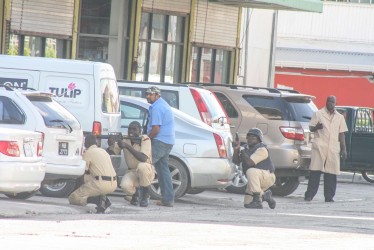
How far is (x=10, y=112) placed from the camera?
664 inches

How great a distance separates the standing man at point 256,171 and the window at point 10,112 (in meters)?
4.04

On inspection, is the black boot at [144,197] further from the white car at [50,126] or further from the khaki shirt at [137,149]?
the white car at [50,126]

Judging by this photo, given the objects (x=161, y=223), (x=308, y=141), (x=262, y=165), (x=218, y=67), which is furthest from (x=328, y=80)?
(x=161, y=223)

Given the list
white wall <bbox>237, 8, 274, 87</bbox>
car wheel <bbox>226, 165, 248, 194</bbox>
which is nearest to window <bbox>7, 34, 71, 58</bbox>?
car wheel <bbox>226, 165, 248, 194</bbox>

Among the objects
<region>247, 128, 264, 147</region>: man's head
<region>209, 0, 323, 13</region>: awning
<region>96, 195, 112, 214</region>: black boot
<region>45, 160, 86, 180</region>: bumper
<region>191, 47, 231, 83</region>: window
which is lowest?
<region>96, 195, 112, 214</region>: black boot

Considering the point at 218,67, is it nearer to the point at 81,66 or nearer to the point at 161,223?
the point at 81,66

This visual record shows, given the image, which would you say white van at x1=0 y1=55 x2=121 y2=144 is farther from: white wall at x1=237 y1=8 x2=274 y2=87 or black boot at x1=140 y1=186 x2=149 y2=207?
white wall at x1=237 y1=8 x2=274 y2=87

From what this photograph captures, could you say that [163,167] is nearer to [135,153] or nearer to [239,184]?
[135,153]

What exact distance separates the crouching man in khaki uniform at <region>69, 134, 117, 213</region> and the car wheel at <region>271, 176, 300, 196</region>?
258 inches

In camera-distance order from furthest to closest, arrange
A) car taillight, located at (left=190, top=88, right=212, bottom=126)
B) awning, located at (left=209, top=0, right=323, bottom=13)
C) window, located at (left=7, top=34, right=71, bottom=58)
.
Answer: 1. awning, located at (left=209, top=0, right=323, bottom=13)
2. window, located at (left=7, top=34, right=71, bottom=58)
3. car taillight, located at (left=190, top=88, right=212, bottom=126)

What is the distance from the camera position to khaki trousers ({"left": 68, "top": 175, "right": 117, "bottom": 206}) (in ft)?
56.0

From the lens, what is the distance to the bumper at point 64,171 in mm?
17234

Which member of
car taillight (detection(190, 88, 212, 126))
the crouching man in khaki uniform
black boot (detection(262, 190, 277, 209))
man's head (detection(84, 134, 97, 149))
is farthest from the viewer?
car taillight (detection(190, 88, 212, 126))

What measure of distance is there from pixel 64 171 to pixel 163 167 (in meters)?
1.87
